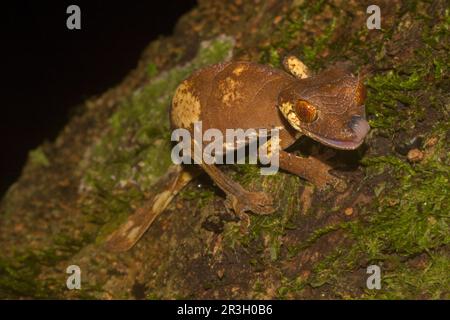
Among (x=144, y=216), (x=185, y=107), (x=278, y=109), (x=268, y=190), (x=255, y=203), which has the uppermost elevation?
(x=185, y=107)

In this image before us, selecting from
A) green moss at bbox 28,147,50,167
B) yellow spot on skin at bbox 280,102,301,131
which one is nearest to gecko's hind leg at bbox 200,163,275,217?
yellow spot on skin at bbox 280,102,301,131

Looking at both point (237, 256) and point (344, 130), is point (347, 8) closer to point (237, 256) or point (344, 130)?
point (344, 130)

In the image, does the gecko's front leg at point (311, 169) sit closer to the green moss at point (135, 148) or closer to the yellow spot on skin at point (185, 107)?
the yellow spot on skin at point (185, 107)

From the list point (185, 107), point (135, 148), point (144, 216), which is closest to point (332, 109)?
point (185, 107)

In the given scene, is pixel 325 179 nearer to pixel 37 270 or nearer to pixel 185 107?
pixel 185 107

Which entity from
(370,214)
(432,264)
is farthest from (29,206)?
(432,264)

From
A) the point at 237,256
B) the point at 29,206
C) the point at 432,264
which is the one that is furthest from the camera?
the point at 29,206
